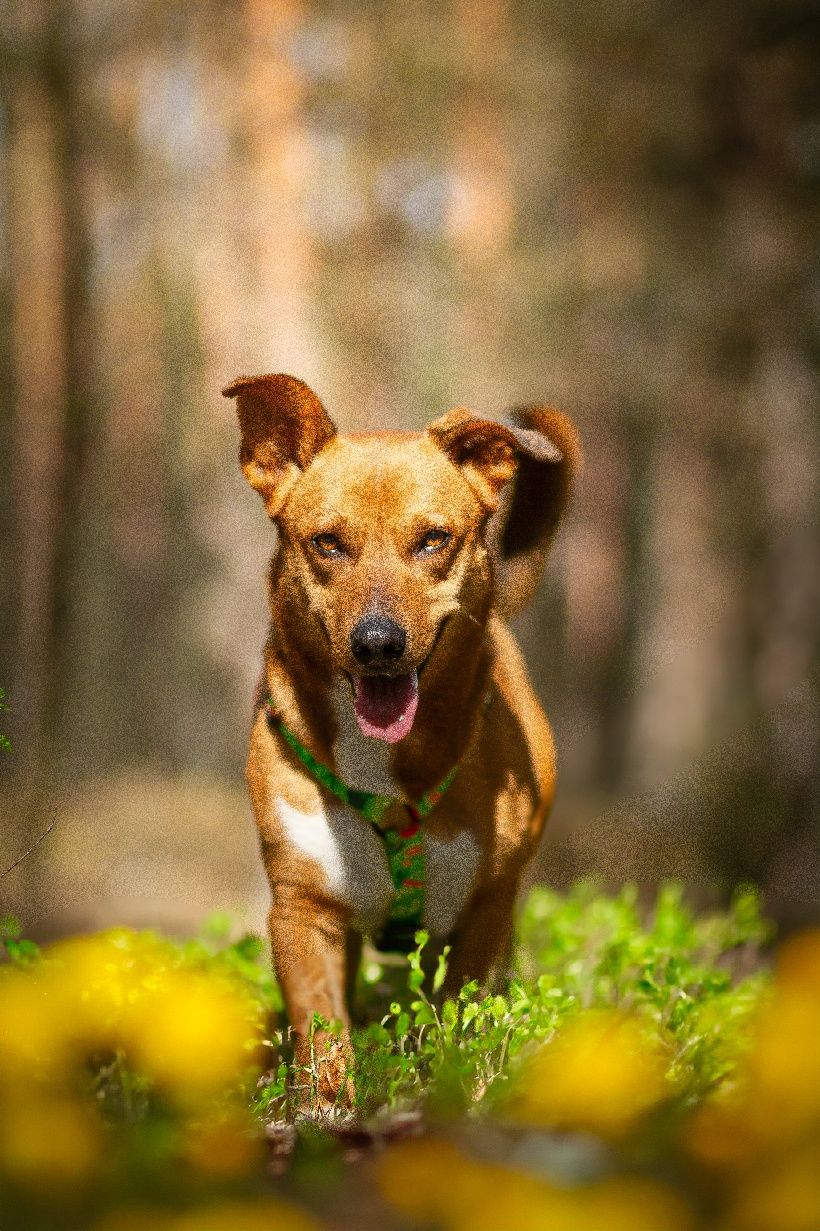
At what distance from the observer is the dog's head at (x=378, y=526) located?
10.9 ft

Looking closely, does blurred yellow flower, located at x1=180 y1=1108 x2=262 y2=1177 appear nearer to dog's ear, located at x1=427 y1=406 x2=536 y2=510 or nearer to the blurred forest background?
dog's ear, located at x1=427 y1=406 x2=536 y2=510

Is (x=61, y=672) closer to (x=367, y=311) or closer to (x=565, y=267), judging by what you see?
(x=367, y=311)

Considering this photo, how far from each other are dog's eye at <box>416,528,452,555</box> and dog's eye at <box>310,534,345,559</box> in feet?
0.69

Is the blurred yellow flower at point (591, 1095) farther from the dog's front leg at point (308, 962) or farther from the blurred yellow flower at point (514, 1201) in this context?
the dog's front leg at point (308, 962)

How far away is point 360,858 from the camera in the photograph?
356 cm

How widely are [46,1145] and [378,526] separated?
2.12m

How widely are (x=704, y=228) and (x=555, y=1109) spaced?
996cm

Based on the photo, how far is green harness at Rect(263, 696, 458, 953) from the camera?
11.7 ft

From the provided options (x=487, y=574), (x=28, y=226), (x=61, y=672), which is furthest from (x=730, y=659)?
(x=487, y=574)

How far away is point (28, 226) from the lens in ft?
28.3

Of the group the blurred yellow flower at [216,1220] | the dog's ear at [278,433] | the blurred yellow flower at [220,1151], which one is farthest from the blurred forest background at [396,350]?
the blurred yellow flower at [216,1220]

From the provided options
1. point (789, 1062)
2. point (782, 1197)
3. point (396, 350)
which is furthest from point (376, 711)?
point (396, 350)

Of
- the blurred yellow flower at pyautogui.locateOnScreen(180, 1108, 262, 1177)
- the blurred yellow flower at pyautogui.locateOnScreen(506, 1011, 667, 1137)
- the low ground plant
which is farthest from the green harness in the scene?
the blurred yellow flower at pyautogui.locateOnScreen(180, 1108, 262, 1177)

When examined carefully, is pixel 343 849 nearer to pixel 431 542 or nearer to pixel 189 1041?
pixel 431 542
